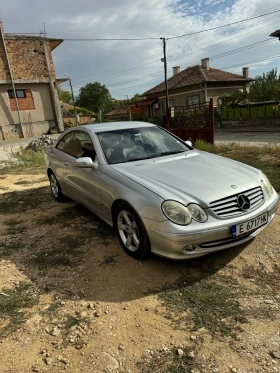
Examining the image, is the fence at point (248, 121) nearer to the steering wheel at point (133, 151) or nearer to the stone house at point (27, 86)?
the stone house at point (27, 86)

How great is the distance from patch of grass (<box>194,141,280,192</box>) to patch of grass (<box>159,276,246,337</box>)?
3.11 metres

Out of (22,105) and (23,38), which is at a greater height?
(23,38)

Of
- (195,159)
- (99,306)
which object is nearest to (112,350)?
(99,306)

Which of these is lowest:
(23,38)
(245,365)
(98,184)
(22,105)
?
(245,365)

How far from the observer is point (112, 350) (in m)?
1.99

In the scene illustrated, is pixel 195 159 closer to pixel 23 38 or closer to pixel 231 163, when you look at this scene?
pixel 231 163

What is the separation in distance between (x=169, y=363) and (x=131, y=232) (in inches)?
54.2

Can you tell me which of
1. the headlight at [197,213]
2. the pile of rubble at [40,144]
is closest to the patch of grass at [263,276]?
the headlight at [197,213]

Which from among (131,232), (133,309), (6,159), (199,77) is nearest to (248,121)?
(199,77)

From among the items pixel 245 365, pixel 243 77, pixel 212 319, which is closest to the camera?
pixel 245 365

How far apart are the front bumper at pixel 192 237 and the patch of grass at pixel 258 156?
115 inches

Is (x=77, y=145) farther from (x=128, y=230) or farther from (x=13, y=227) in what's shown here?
(x=128, y=230)

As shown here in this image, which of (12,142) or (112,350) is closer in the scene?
(112,350)

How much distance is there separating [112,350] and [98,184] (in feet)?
6.32
